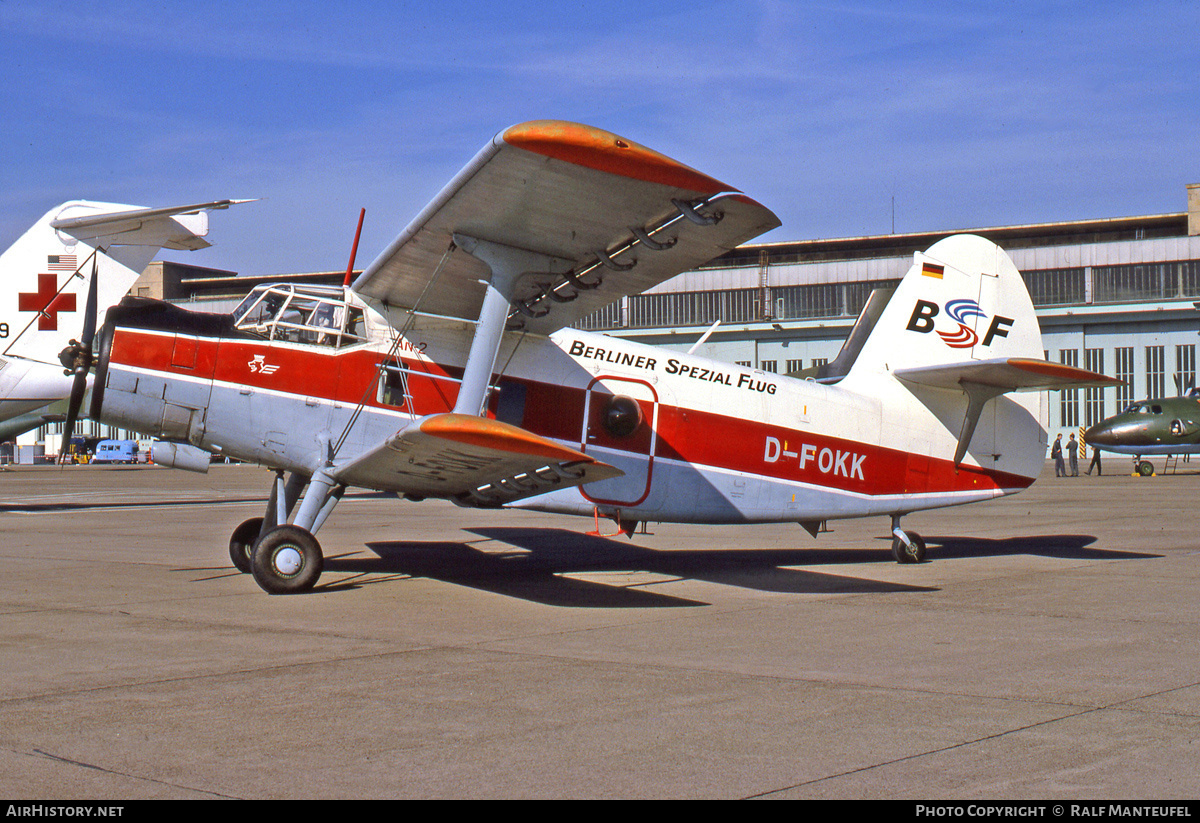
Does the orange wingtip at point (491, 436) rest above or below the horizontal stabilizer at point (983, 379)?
below

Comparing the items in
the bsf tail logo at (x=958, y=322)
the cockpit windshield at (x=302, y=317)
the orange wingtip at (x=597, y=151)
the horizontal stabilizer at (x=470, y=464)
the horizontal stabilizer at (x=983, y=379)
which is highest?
the orange wingtip at (x=597, y=151)

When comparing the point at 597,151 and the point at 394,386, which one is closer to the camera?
the point at 597,151

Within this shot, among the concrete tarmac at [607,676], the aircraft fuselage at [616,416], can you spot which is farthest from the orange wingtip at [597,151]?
the aircraft fuselage at [616,416]

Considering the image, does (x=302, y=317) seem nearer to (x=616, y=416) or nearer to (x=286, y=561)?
(x=286, y=561)

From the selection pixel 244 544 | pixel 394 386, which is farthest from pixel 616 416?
pixel 244 544

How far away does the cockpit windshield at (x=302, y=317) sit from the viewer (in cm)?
1030

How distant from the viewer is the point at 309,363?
1027 cm

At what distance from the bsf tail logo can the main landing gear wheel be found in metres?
7.40

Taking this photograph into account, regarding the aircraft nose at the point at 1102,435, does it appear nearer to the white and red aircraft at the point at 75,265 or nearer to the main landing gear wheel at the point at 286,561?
the white and red aircraft at the point at 75,265

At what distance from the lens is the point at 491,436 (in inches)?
305

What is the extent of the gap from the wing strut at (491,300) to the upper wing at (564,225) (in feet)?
0.23

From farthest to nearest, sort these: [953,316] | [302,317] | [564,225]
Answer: [953,316]
[302,317]
[564,225]

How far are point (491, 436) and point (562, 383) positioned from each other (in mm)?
3254

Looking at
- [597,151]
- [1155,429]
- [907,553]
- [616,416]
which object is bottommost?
[907,553]
